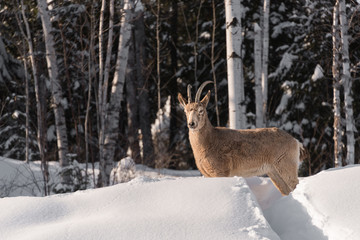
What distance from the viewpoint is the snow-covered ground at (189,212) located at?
3838 millimetres

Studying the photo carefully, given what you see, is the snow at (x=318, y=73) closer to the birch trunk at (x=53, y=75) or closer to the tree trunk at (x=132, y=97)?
the tree trunk at (x=132, y=97)

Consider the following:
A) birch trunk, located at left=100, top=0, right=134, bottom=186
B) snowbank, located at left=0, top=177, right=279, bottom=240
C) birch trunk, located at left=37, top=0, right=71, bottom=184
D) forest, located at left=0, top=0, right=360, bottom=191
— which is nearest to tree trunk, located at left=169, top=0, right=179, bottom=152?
forest, located at left=0, top=0, right=360, bottom=191

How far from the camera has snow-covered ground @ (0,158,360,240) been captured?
12.6 ft

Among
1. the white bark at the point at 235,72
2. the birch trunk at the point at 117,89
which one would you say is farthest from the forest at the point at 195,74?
the white bark at the point at 235,72

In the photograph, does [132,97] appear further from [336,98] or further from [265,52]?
[336,98]

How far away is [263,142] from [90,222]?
298 centimetres

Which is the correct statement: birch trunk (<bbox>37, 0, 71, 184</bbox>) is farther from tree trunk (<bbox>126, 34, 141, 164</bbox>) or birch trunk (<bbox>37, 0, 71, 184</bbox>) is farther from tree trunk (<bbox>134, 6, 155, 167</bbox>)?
tree trunk (<bbox>134, 6, 155, 167</bbox>)

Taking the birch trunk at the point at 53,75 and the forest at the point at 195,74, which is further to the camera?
the forest at the point at 195,74

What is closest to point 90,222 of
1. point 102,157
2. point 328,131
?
point 102,157

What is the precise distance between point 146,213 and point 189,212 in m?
0.39

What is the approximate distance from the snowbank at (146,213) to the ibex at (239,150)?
122cm

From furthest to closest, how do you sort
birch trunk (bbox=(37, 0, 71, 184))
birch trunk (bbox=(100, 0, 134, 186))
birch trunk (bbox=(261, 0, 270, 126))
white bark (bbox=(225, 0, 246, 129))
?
1. birch trunk (bbox=(261, 0, 270, 126))
2. birch trunk (bbox=(37, 0, 71, 184))
3. birch trunk (bbox=(100, 0, 134, 186))
4. white bark (bbox=(225, 0, 246, 129))

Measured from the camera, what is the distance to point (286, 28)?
1568 cm

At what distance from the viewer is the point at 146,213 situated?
4184 mm
